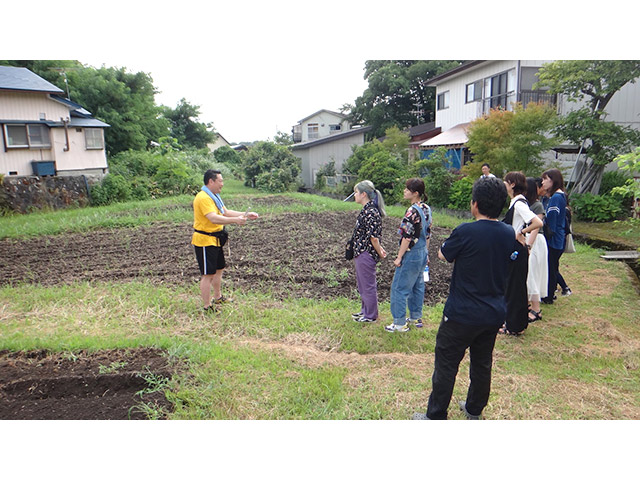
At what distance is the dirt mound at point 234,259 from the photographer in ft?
19.3

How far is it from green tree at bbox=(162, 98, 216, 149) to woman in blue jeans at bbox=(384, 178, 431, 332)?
95.0ft

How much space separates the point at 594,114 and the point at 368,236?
30.9 feet

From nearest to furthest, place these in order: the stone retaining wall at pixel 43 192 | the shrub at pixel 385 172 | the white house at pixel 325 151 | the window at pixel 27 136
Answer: the stone retaining wall at pixel 43 192
the window at pixel 27 136
the shrub at pixel 385 172
the white house at pixel 325 151

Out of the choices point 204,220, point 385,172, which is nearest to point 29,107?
point 204,220

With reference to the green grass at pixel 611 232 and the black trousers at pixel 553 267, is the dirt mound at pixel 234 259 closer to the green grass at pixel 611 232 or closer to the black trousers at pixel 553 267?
the black trousers at pixel 553 267

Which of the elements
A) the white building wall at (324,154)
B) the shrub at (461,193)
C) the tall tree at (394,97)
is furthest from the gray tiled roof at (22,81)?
the tall tree at (394,97)

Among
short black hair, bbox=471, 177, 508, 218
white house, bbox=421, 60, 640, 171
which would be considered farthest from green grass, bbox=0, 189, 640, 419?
white house, bbox=421, 60, 640, 171

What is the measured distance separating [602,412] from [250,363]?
269cm

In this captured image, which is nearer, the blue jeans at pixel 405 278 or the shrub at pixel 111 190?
the blue jeans at pixel 405 278

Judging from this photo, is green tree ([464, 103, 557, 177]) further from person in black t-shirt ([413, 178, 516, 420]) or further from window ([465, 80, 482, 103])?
person in black t-shirt ([413, 178, 516, 420])

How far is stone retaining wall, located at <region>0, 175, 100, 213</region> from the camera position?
1104 centimetres

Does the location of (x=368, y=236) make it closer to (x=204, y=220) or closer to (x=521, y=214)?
(x=521, y=214)

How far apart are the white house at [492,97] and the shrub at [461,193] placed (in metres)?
2.42

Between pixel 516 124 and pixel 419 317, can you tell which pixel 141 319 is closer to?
pixel 419 317
